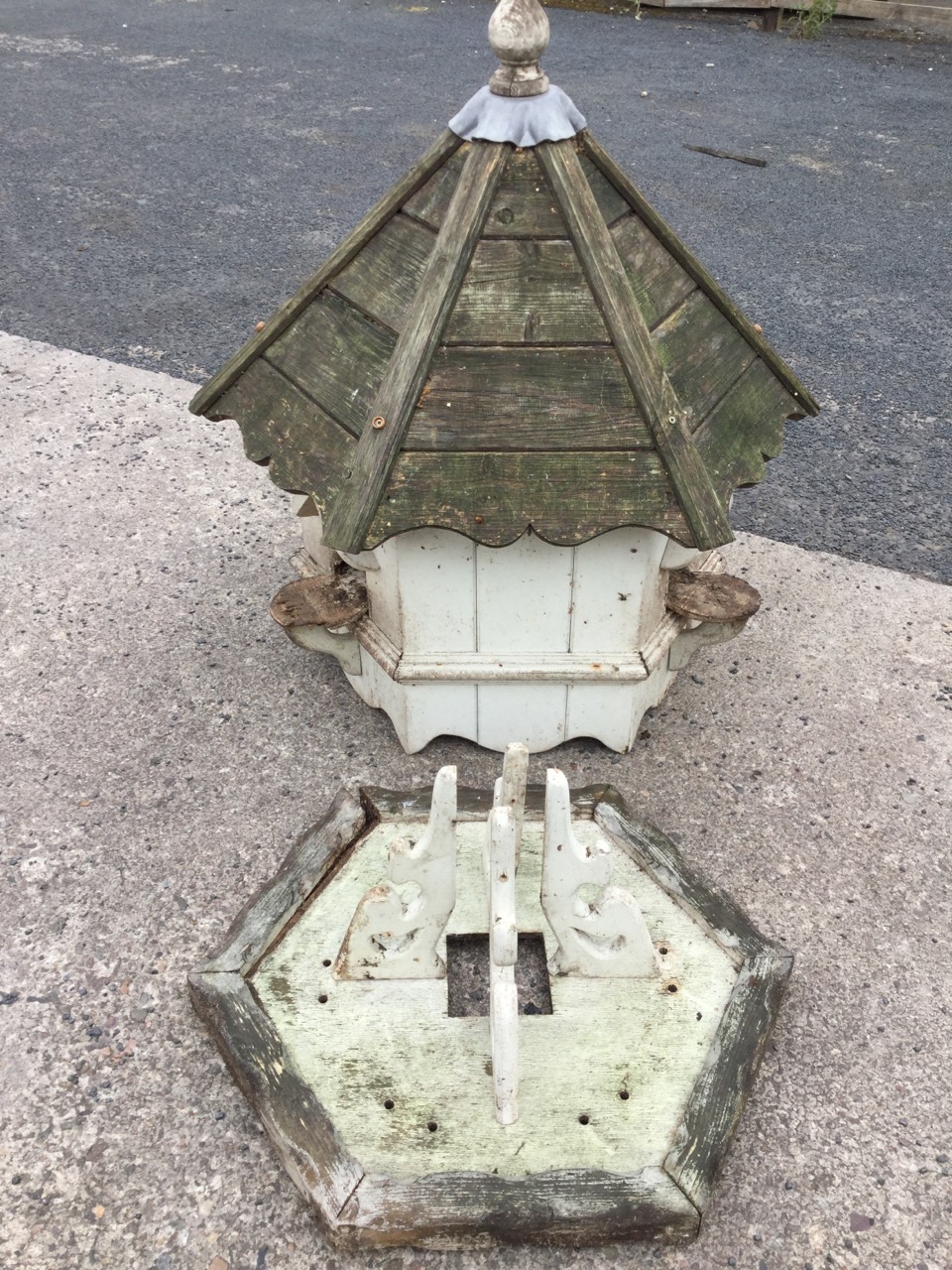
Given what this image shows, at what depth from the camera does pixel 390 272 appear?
2.44 metres

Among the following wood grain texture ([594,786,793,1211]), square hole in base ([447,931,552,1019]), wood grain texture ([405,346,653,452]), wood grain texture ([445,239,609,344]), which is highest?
wood grain texture ([445,239,609,344])

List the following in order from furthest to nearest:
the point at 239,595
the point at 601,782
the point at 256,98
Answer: the point at 256,98 → the point at 239,595 → the point at 601,782

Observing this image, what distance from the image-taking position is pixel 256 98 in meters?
8.15

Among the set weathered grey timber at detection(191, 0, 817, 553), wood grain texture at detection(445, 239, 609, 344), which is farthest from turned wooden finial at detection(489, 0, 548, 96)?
wood grain texture at detection(445, 239, 609, 344)

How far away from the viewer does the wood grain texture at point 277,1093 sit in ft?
6.63

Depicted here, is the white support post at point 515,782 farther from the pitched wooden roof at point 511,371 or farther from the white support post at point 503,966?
the pitched wooden roof at point 511,371

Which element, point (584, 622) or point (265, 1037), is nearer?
point (265, 1037)

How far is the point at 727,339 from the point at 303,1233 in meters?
2.09

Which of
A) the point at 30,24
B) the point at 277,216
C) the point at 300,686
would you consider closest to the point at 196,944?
the point at 300,686

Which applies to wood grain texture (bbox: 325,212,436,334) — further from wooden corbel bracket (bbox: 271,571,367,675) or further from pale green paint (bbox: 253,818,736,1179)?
pale green paint (bbox: 253,818,736,1179)

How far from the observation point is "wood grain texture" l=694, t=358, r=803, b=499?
2492 mm

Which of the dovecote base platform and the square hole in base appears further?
the square hole in base

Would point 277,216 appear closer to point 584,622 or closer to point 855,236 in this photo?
point 855,236

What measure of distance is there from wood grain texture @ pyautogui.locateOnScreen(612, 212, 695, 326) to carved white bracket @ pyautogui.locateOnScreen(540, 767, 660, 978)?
1.04 meters
